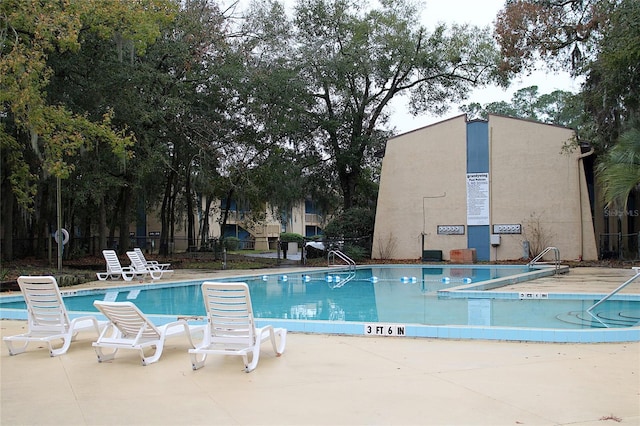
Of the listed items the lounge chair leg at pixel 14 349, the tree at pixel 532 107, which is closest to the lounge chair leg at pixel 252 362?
the lounge chair leg at pixel 14 349

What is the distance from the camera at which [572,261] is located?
2173 cm

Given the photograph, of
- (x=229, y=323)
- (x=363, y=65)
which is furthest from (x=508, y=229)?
(x=229, y=323)

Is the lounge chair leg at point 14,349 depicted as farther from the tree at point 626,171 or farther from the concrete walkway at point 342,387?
the tree at point 626,171

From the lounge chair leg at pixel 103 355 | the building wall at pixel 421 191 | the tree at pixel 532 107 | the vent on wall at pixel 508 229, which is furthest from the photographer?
the tree at pixel 532 107

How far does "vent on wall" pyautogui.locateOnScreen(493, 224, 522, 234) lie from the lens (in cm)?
2286

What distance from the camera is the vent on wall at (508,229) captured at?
22.9 metres

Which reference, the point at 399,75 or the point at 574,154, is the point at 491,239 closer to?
the point at 574,154

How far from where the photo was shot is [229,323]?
548 cm

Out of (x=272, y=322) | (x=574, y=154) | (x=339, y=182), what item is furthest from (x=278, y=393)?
(x=339, y=182)

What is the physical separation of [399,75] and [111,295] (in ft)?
59.8

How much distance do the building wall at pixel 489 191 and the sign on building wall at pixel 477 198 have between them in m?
0.15

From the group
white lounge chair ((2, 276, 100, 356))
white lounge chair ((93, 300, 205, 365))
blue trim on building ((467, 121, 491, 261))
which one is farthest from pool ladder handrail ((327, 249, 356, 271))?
white lounge chair ((93, 300, 205, 365))

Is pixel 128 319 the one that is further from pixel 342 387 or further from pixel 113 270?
pixel 113 270

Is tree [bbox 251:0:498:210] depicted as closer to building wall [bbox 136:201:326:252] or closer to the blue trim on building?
the blue trim on building
